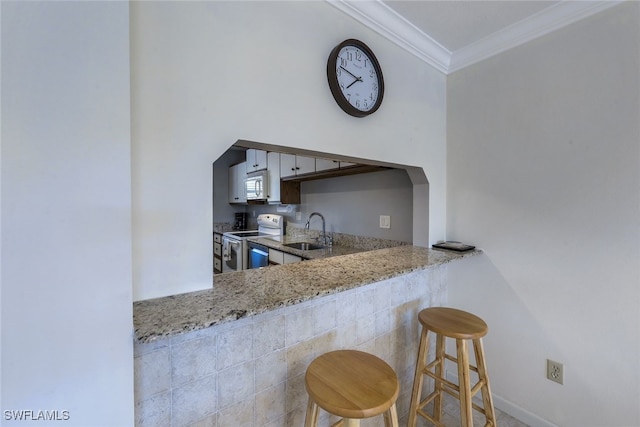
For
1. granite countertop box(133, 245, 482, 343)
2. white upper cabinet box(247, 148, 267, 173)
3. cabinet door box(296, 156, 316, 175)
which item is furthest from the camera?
white upper cabinet box(247, 148, 267, 173)

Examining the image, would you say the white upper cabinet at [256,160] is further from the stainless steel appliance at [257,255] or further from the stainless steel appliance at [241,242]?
the stainless steel appliance at [257,255]

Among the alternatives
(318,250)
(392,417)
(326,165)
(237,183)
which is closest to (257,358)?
(392,417)

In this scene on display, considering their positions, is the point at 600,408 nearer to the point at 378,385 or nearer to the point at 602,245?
the point at 602,245

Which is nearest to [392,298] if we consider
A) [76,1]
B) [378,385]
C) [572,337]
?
[378,385]

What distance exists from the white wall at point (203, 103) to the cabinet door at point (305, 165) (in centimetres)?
114

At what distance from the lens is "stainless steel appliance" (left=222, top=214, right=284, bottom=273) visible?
321 centimetres

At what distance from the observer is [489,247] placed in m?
1.75

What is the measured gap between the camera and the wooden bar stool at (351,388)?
2.78 ft

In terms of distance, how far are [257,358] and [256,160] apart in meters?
2.95

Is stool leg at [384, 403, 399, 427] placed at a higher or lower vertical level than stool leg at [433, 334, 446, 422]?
higher

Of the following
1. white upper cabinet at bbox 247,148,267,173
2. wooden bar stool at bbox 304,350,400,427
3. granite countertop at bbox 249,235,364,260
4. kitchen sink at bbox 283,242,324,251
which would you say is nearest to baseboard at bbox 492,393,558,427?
wooden bar stool at bbox 304,350,400,427

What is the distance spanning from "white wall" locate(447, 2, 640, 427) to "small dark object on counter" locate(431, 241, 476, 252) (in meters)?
0.08
